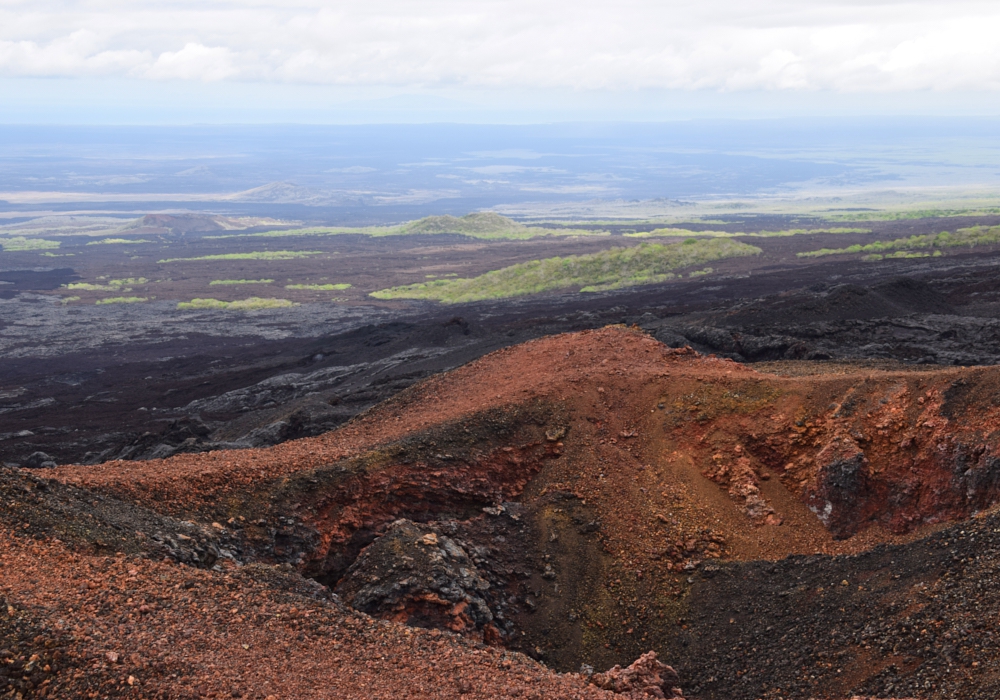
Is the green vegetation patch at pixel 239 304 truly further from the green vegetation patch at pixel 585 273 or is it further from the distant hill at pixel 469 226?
the distant hill at pixel 469 226

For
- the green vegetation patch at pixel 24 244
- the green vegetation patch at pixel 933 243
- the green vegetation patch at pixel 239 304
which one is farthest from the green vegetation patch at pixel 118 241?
the green vegetation patch at pixel 933 243

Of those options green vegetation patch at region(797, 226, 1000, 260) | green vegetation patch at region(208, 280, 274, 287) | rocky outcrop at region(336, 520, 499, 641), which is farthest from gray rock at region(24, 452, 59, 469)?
green vegetation patch at region(208, 280, 274, 287)

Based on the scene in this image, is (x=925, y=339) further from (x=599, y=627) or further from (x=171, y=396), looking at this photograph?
(x=171, y=396)

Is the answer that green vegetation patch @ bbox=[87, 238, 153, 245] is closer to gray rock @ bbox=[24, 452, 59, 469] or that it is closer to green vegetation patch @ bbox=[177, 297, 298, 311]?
green vegetation patch @ bbox=[177, 297, 298, 311]

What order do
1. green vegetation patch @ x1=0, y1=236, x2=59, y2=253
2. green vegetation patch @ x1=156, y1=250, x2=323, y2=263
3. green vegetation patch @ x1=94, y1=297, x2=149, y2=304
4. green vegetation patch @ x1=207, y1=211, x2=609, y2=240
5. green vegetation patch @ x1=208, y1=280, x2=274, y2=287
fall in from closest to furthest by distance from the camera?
green vegetation patch @ x1=94, y1=297, x2=149, y2=304, green vegetation patch @ x1=208, y1=280, x2=274, y2=287, green vegetation patch @ x1=156, y1=250, x2=323, y2=263, green vegetation patch @ x1=0, y1=236, x2=59, y2=253, green vegetation patch @ x1=207, y1=211, x2=609, y2=240

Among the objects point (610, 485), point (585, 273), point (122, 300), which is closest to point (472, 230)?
point (585, 273)
